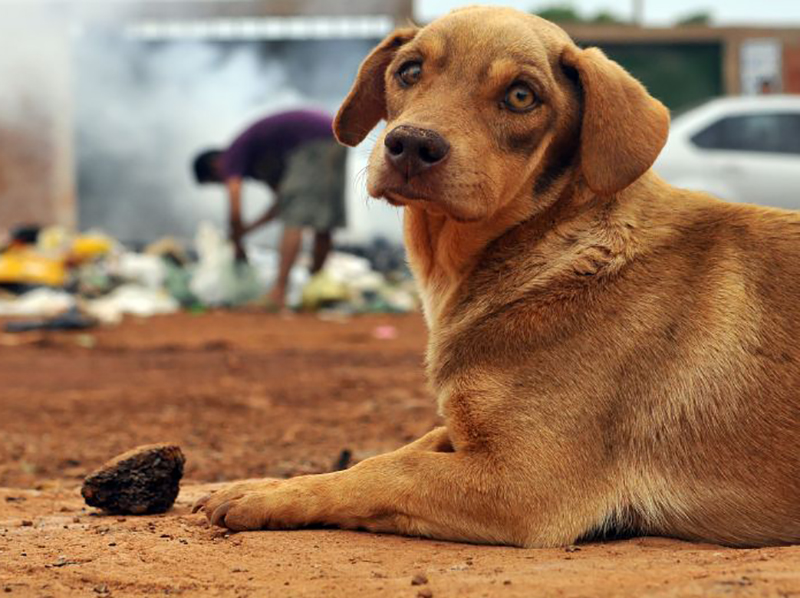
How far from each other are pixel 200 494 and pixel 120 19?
45.5 ft

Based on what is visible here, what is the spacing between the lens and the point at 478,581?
263 centimetres

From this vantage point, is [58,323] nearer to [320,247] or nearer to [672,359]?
[320,247]

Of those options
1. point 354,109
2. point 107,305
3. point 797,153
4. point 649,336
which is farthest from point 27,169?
point 649,336

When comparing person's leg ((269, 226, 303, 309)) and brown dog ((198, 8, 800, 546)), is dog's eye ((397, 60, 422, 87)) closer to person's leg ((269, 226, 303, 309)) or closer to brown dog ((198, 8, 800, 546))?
brown dog ((198, 8, 800, 546))

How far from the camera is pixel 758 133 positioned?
12695 millimetres

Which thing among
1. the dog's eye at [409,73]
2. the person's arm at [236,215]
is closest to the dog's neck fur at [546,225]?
the dog's eye at [409,73]

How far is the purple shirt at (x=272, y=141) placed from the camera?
12047 millimetres

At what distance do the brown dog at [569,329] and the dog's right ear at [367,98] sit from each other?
1.48ft

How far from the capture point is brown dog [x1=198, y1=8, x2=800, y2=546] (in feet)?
10.4

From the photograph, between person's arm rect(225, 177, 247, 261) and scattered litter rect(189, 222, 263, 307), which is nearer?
person's arm rect(225, 177, 247, 261)

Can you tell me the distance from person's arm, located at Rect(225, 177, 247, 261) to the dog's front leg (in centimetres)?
898

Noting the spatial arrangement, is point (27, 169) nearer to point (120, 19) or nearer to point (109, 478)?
point (120, 19)

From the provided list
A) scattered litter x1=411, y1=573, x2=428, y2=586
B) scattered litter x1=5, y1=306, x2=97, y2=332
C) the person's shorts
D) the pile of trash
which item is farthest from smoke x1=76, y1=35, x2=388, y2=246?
scattered litter x1=411, y1=573, x2=428, y2=586

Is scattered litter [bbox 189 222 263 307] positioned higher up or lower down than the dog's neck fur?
lower down
